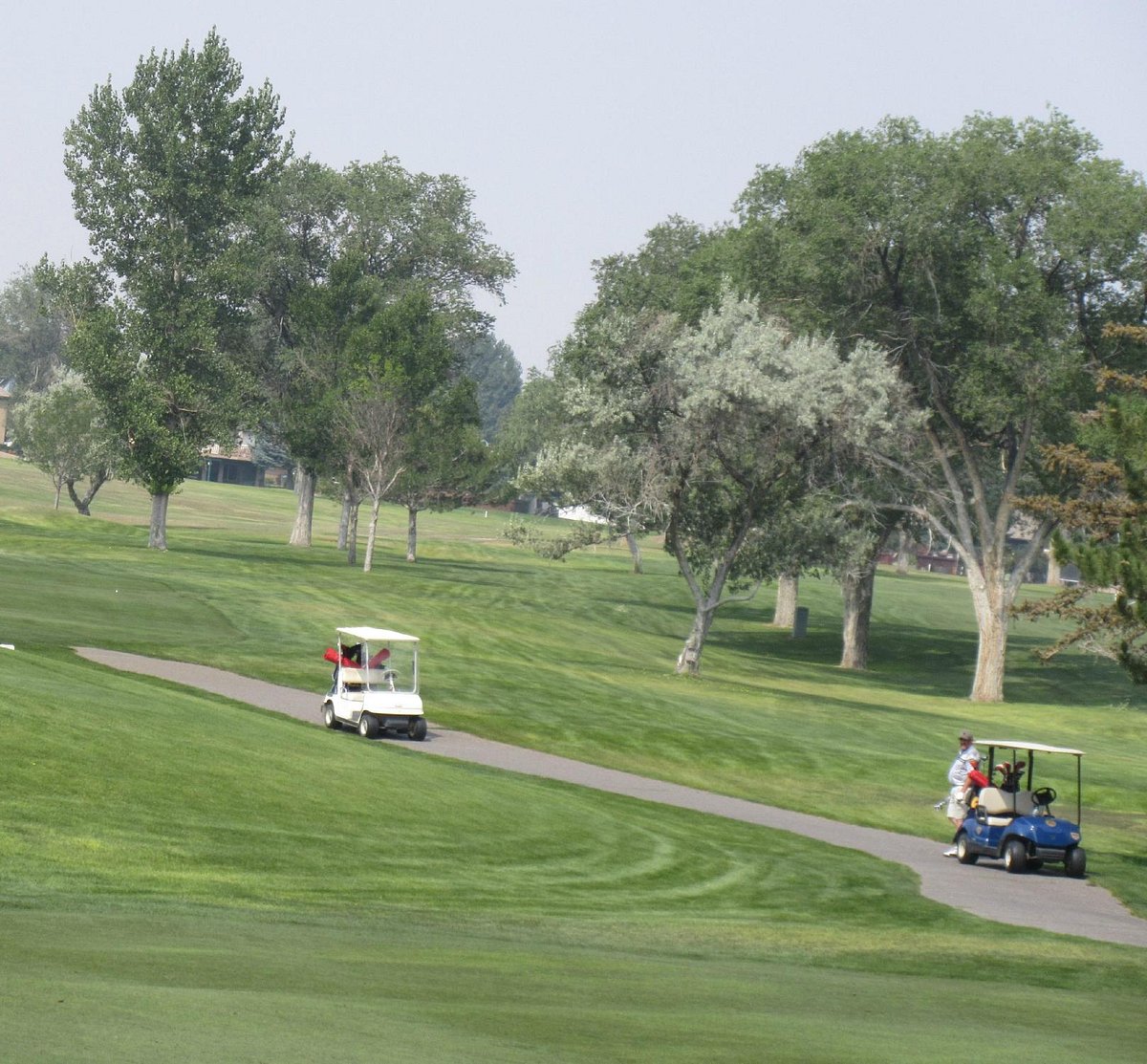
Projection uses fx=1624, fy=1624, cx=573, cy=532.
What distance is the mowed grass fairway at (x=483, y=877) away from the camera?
1020 cm

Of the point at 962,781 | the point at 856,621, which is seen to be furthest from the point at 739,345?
the point at 856,621

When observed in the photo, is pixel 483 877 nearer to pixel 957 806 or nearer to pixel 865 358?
pixel 957 806

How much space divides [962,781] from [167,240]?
195 ft

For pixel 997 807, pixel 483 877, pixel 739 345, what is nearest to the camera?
pixel 483 877

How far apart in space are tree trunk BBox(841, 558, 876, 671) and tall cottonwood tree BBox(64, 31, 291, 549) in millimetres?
31544

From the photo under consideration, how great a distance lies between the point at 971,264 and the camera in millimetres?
55906

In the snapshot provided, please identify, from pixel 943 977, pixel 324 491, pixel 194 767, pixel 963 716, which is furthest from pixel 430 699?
pixel 324 491

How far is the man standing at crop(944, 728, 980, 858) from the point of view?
90.6ft

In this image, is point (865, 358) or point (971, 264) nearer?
point (865, 358)

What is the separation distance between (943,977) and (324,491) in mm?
89615

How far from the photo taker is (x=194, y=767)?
74.9ft

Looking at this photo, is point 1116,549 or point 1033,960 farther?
point 1116,549

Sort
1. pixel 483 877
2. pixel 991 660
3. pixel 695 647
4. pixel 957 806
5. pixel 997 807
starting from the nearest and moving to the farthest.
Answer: pixel 483 877
pixel 997 807
pixel 957 806
pixel 695 647
pixel 991 660

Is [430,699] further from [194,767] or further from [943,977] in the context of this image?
[943,977]
